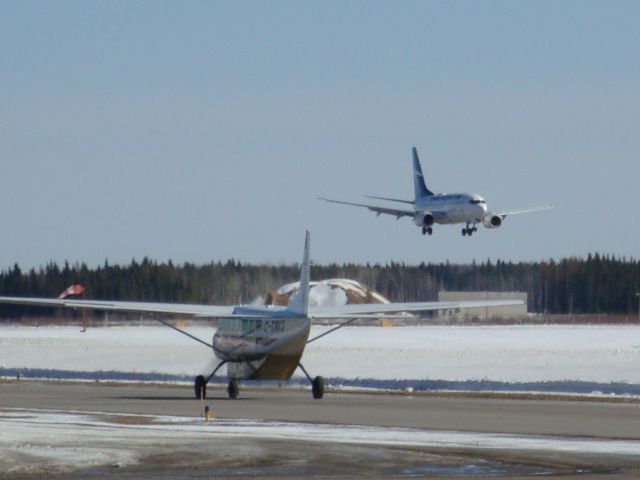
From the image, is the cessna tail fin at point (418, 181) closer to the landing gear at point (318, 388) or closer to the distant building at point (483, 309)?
the distant building at point (483, 309)

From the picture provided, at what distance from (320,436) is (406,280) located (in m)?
100

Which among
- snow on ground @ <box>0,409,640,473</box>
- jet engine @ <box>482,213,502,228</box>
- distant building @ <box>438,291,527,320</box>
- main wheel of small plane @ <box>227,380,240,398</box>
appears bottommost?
snow on ground @ <box>0,409,640,473</box>

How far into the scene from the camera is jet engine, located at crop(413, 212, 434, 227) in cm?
9306

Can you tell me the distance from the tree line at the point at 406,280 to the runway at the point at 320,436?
54.3 meters

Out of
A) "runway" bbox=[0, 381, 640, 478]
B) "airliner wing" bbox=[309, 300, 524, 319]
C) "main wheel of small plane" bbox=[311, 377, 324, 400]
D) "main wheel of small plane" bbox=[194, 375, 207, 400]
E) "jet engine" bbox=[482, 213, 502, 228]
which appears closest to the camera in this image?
"runway" bbox=[0, 381, 640, 478]

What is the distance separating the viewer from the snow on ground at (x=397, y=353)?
50.4 meters

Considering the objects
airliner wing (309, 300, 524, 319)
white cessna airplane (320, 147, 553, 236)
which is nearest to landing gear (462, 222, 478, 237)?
white cessna airplane (320, 147, 553, 236)

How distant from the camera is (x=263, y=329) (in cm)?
3969

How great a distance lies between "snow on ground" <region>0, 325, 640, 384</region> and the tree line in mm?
6109

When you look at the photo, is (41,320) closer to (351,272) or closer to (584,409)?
(351,272)

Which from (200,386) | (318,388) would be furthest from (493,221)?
(318,388)

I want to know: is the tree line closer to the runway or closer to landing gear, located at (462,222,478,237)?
landing gear, located at (462,222,478,237)

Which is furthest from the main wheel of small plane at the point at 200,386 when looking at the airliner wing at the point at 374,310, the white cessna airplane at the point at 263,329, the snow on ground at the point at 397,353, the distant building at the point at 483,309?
the distant building at the point at 483,309

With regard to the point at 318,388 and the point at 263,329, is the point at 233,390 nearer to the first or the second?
the point at 263,329
